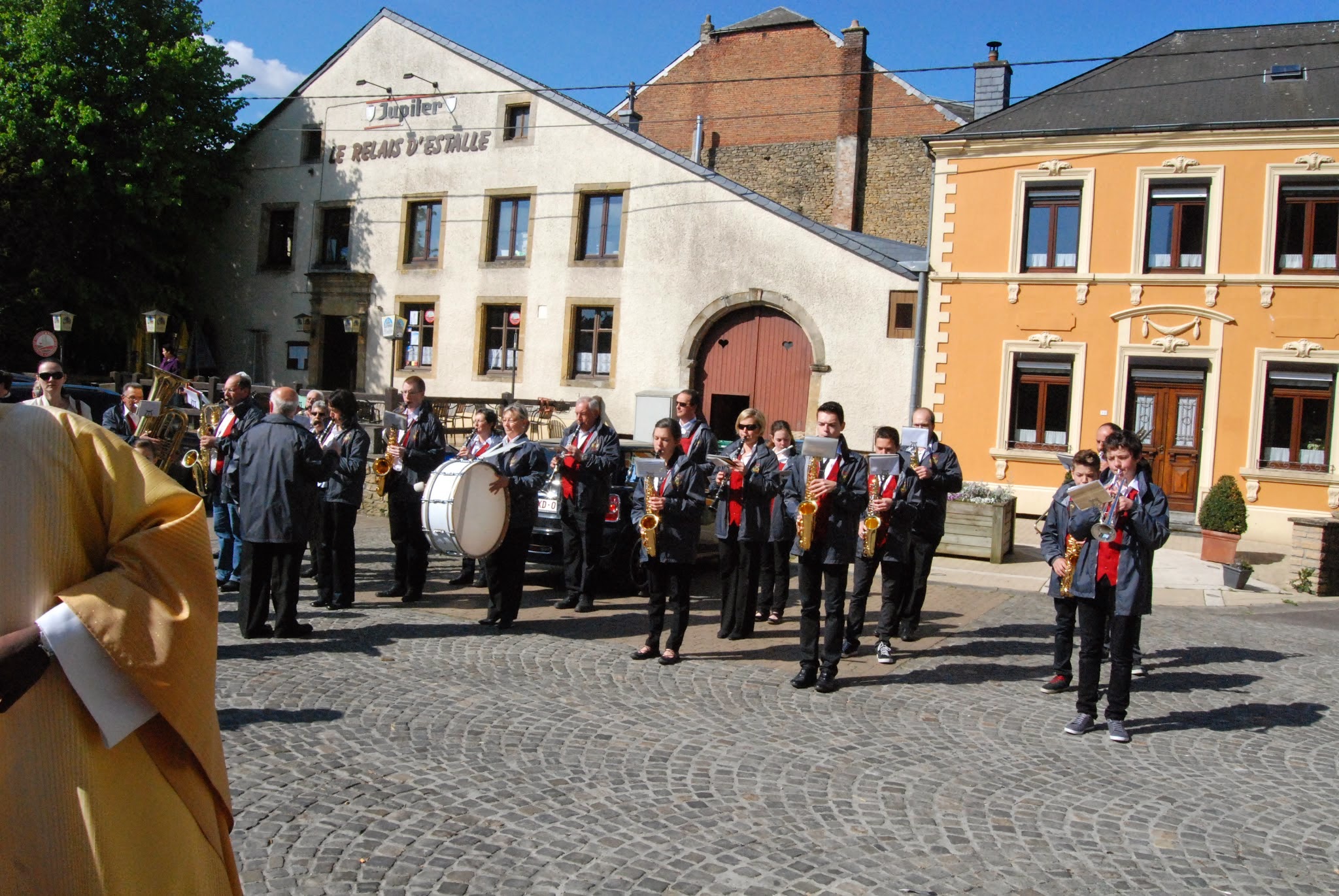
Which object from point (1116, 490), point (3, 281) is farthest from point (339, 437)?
point (3, 281)

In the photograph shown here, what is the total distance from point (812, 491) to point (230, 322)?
26277 millimetres

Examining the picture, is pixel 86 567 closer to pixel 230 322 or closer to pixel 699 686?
pixel 699 686

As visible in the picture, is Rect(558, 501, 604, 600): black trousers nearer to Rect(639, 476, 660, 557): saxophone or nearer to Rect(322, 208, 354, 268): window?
Rect(639, 476, 660, 557): saxophone

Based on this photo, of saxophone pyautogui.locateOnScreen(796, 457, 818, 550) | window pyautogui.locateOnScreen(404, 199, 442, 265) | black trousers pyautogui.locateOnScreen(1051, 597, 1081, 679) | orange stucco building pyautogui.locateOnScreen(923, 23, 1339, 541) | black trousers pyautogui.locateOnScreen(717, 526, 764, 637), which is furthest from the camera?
window pyautogui.locateOnScreen(404, 199, 442, 265)

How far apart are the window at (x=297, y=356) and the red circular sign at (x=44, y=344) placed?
18.5ft

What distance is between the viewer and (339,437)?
357 inches

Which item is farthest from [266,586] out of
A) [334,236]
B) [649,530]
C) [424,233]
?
[334,236]

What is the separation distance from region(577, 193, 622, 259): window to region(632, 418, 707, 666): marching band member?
17.6 metres

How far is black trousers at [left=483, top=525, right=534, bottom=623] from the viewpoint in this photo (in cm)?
835

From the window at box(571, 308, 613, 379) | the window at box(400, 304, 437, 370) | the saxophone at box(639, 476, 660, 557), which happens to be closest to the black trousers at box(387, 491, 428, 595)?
the saxophone at box(639, 476, 660, 557)

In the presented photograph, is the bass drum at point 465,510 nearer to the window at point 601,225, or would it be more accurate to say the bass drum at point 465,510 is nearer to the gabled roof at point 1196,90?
the gabled roof at point 1196,90

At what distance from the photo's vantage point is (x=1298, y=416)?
58.5 ft

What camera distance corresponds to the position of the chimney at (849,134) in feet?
106

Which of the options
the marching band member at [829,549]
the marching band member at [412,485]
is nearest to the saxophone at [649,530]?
the marching band member at [829,549]
